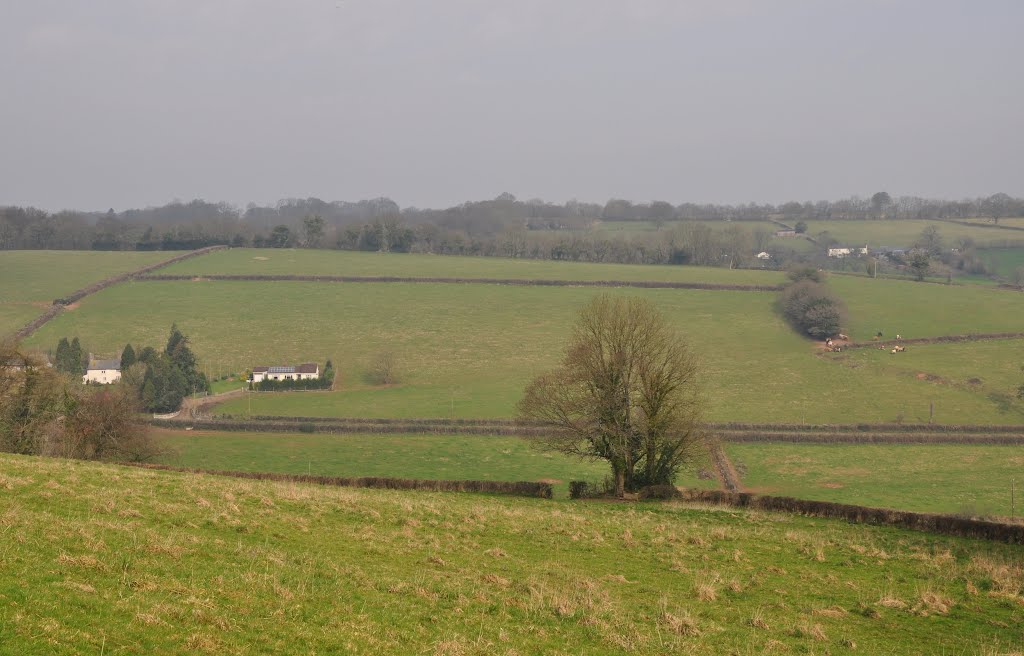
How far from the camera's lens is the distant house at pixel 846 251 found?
172625 millimetres

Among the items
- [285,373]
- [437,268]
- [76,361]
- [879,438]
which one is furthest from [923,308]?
[76,361]

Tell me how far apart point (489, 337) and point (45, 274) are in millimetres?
66611

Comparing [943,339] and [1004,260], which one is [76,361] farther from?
[1004,260]

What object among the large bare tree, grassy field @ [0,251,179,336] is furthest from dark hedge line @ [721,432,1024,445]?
grassy field @ [0,251,179,336]

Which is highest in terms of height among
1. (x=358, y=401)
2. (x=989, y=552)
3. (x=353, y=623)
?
(x=353, y=623)

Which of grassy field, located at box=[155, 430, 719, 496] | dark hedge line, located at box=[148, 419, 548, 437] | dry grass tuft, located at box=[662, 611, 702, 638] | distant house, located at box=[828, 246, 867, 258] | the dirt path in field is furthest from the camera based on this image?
distant house, located at box=[828, 246, 867, 258]

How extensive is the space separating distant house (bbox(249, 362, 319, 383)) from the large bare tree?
43656 millimetres

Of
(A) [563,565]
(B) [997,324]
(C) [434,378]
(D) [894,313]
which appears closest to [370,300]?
(C) [434,378]

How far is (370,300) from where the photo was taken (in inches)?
4309

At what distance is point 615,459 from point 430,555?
63.6 ft

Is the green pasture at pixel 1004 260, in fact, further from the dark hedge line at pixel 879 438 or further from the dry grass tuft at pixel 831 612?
the dry grass tuft at pixel 831 612

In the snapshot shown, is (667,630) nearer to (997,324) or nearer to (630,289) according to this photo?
(997,324)

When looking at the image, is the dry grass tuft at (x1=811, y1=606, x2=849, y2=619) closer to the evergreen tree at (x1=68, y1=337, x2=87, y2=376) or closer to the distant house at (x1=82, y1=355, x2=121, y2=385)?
the evergreen tree at (x1=68, y1=337, x2=87, y2=376)

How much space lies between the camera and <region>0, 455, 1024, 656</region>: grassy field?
1228cm
